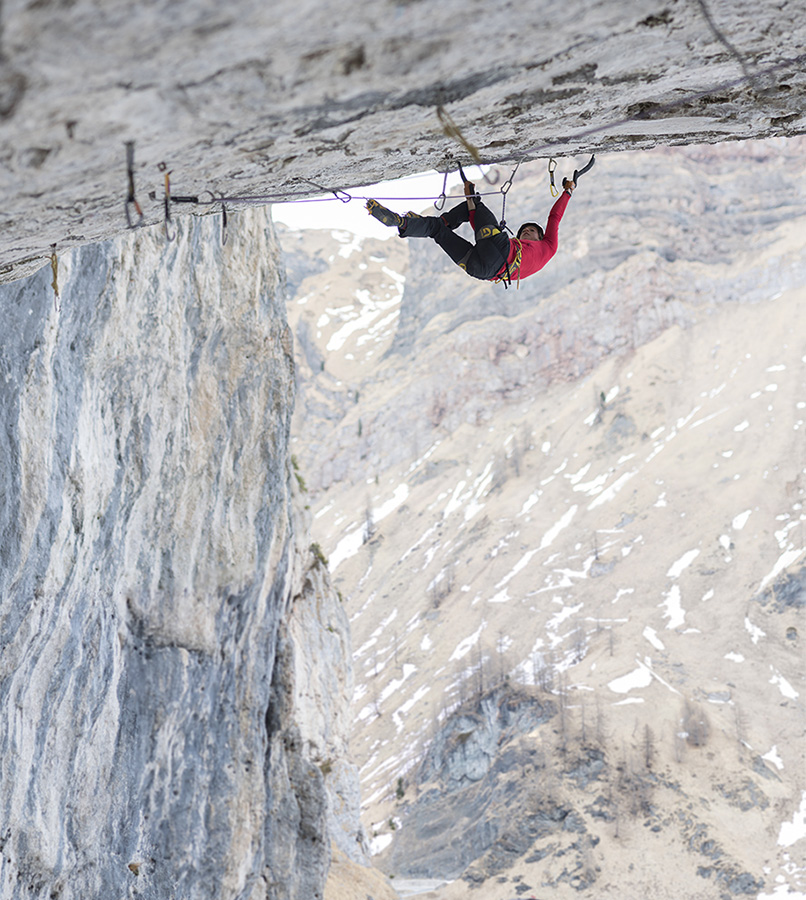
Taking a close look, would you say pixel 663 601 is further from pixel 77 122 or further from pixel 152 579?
pixel 77 122

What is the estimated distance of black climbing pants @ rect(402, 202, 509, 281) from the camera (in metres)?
6.13

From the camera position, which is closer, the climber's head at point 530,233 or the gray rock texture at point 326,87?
the gray rock texture at point 326,87

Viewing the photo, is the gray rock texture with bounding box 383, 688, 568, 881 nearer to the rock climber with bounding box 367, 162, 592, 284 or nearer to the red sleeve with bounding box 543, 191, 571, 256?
the red sleeve with bounding box 543, 191, 571, 256

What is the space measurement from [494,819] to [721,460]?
3385 cm

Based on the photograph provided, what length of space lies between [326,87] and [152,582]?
8992mm

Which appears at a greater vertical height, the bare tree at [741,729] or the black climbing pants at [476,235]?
→ the black climbing pants at [476,235]

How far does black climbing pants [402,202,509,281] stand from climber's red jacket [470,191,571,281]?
199 mm

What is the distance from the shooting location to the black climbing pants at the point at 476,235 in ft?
20.1

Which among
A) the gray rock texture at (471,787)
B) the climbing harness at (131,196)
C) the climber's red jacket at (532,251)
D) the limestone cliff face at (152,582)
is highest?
the climbing harness at (131,196)

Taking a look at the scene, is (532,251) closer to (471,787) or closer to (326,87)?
(326,87)

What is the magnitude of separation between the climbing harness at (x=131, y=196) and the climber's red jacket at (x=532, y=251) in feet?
10.2

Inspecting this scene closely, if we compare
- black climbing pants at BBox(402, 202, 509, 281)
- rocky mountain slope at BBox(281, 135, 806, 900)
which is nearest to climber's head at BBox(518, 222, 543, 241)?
black climbing pants at BBox(402, 202, 509, 281)

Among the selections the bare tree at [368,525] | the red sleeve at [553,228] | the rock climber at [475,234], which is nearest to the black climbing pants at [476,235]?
the rock climber at [475,234]

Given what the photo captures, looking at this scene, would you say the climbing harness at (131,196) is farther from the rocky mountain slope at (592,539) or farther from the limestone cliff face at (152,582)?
the rocky mountain slope at (592,539)
